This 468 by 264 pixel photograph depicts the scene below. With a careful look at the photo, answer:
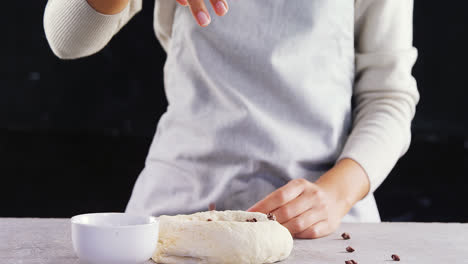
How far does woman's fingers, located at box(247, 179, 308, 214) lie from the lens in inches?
39.6

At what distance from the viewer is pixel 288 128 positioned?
3.97 ft

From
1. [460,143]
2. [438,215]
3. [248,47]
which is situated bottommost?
[438,215]

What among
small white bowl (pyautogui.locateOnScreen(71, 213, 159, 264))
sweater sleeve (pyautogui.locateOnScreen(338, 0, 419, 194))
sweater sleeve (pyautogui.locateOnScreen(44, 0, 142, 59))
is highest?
sweater sleeve (pyautogui.locateOnScreen(44, 0, 142, 59))

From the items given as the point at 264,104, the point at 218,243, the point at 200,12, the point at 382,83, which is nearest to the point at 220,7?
the point at 200,12

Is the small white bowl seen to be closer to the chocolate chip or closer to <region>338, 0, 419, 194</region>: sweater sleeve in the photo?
the chocolate chip

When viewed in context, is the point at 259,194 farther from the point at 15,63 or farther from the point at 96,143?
the point at 15,63

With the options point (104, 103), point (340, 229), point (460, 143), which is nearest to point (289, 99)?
point (340, 229)

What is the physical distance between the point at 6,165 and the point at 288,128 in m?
1.37

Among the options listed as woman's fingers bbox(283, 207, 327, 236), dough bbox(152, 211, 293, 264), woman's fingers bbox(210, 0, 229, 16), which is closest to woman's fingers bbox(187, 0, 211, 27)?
woman's fingers bbox(210, 0, 229, 16)

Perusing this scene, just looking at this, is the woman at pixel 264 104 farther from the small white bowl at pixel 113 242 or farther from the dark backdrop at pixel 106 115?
the dark backdrop at pixel 106 115

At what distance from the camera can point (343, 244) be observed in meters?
0.95

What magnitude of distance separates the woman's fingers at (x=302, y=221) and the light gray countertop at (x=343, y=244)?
0.08 feet

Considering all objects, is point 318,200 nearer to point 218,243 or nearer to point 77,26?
point 218,243

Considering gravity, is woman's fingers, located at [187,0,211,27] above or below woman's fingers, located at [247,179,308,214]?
above
